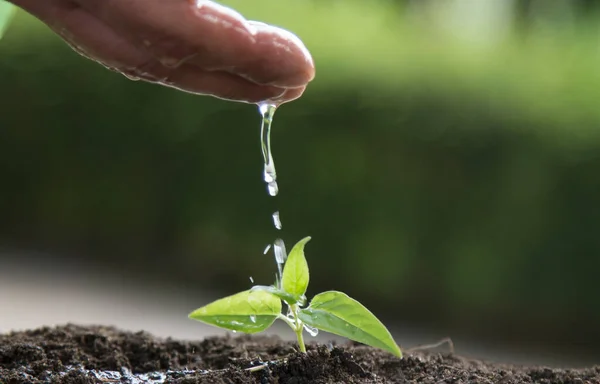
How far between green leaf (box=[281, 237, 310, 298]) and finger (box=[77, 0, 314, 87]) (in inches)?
13.6

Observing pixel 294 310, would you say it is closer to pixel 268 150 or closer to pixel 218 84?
pixel 268 150

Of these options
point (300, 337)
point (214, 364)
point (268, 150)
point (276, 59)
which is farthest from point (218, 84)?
point (214, 364)

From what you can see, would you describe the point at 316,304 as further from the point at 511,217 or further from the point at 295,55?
the point at 511,217

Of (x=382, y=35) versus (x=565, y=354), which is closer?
(x=565, y=354)

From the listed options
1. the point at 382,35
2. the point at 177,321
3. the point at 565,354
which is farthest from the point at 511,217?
the point at 177,321

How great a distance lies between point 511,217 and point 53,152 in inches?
98.4

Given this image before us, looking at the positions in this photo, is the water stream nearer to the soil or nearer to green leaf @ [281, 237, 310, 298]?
green leaf @ [281, 237, 310, 298]

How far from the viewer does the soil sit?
3.61 ft

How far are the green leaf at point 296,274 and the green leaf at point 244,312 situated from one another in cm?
3

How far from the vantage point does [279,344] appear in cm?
144

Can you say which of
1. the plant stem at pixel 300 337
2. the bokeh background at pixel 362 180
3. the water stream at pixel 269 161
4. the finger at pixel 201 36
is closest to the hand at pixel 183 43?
the finger at pixel 201 36

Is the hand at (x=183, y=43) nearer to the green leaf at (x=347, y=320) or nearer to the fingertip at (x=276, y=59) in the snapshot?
the fingertip at (x=276, y=59)

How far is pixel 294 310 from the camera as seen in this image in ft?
3.70

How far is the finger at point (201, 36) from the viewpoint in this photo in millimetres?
825
